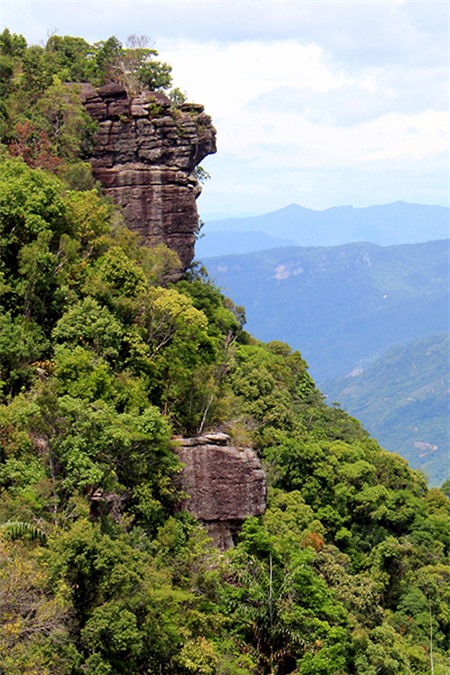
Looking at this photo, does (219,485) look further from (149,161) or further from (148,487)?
(149,161)

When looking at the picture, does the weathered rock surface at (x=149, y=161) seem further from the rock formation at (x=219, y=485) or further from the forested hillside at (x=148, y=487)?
the rock formation at (x=219, y=485)

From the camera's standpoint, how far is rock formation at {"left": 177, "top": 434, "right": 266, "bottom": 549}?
3044 centimetres

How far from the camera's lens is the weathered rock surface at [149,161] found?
48094 millimetres

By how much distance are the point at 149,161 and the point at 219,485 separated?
22.7 meters

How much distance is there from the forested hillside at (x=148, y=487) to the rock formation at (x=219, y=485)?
0.56 m

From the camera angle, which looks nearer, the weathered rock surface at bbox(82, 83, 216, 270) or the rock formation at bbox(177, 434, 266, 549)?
the rock formation at bbox(177, 434, 266, 549)

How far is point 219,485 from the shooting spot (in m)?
30.8

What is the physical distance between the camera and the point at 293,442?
4016cm

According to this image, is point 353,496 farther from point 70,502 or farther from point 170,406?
point 70,502

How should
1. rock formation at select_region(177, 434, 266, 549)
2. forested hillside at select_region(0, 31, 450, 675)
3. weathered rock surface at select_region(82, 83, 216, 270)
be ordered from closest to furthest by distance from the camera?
forested hillside at select_region(0, 31, 450, 675) < rock formation at select_region(177, 434, 266, 549) < weathered rock surface at select_region(82, 83, 216, 270)

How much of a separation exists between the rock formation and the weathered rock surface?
60.7 feet

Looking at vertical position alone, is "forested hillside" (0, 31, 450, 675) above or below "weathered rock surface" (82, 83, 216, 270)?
below

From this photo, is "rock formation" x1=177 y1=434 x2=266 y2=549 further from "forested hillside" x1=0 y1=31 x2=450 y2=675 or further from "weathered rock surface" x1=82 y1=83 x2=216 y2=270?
"weathered rock surface" x1=82 y1=83 x2=216 y2=270

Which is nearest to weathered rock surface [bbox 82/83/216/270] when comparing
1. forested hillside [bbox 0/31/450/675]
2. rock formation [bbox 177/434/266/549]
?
forested hillside [bbox 0/31/450/675]
